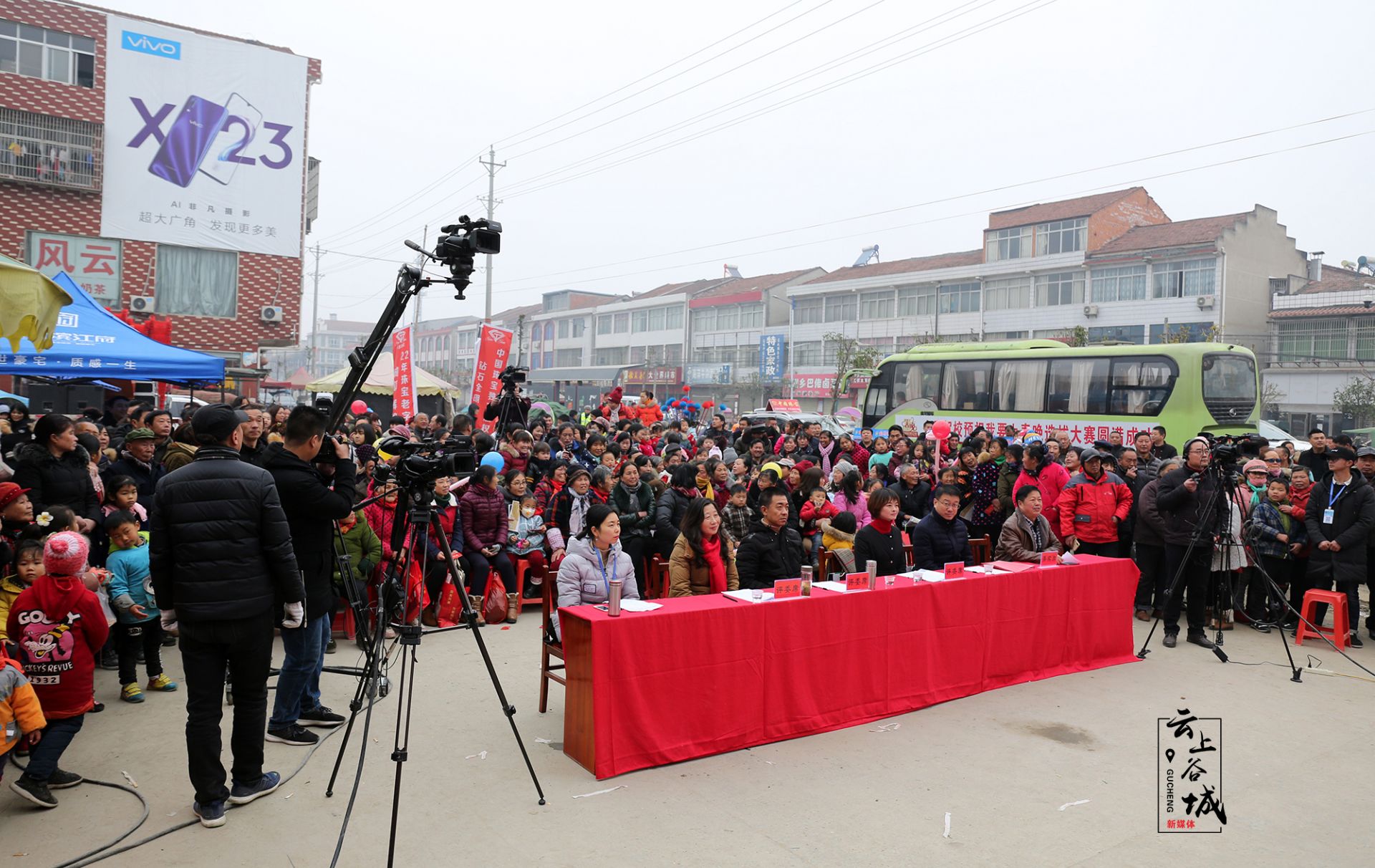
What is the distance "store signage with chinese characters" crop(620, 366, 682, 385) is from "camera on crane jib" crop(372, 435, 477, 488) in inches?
1846

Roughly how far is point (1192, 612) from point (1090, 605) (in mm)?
1263

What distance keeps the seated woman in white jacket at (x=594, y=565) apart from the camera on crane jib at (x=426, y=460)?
4.57 feet

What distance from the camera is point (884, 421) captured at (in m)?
18.4

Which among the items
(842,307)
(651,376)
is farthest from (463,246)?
(651,376)

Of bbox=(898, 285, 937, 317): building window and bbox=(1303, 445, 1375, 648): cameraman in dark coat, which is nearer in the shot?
bbox=(1303, 445, 1375, 648): cameraman in dark coat

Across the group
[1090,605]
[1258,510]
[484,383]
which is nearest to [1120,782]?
[1090,605]

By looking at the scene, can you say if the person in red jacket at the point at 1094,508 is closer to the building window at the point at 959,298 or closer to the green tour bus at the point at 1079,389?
the green tour bus at the point at 1079,389

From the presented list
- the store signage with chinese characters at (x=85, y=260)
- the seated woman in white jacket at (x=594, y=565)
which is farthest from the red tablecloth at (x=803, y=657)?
the store signage with chinese characters at (x=85, y=260)

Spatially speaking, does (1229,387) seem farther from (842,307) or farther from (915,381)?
(842,307)

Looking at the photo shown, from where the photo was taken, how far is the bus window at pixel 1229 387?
13.7 m

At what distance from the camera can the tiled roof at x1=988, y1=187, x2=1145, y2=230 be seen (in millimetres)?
33906

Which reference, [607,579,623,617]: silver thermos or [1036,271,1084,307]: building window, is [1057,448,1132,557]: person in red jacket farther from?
[1036,271,1084,307]: building window

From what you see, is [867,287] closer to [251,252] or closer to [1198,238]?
[1198,238]

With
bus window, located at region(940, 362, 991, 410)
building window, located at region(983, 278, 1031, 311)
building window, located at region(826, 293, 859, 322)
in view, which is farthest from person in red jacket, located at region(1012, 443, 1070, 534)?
building window, located at region(826, 293, 859, 322)
